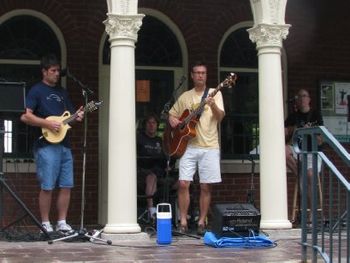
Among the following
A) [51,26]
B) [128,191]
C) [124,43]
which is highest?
[51,26]

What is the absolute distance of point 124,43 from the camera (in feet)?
26.3

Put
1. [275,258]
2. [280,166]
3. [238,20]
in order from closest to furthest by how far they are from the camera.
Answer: [275,258], [280,166], [238,20]

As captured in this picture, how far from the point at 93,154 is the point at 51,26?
6.83ft

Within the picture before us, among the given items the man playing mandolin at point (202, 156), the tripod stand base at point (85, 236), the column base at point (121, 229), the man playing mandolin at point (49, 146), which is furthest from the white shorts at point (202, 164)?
the man playing mandolin at point (49, 146)

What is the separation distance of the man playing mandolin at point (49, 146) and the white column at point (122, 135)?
1.69 feet

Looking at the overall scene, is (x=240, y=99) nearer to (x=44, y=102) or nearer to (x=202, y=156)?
(x=202, y=156)

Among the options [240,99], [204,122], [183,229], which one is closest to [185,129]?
[204,122]

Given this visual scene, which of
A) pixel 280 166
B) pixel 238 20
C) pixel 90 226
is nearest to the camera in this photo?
pixel 280 166

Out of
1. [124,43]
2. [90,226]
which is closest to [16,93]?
[124,43]

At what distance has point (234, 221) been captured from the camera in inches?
296

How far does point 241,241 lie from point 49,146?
2.62 m

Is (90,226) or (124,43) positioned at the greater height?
(124,43)

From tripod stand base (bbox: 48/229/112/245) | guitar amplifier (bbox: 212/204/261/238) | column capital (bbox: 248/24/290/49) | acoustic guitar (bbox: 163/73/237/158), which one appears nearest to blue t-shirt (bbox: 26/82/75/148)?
tripod stand base (bbox: 48/229/112/245)

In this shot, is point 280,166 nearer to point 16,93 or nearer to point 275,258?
point 275,258
